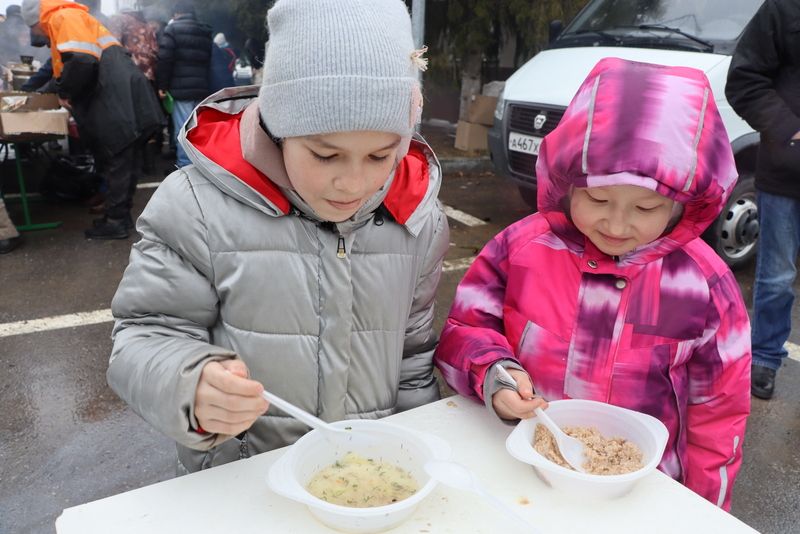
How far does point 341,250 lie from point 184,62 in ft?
20.9

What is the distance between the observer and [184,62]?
22.6 ft

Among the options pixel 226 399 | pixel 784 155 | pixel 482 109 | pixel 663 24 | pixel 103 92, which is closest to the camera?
pixel 226 399

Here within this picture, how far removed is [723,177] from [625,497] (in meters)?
0.70

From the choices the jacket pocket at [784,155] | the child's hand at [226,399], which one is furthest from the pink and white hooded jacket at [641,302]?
the jacket pocket at [784,155]

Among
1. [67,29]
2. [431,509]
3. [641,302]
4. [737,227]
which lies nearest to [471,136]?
[737,227]

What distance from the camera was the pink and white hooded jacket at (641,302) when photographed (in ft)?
4.33

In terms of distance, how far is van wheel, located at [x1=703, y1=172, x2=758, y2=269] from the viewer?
15.4 ft

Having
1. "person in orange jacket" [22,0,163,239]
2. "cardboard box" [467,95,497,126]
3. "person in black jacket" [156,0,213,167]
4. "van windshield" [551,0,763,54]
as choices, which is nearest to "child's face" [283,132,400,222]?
"van windshield" [551,0,763,54]

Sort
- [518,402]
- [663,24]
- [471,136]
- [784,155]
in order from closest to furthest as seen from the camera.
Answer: [518,402]
[784,155]
[663,24]
[471,136]

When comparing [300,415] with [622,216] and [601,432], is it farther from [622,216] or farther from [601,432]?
[622,216]

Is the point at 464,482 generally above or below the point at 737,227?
above

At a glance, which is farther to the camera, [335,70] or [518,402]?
[518,402]

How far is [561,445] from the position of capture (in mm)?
1197

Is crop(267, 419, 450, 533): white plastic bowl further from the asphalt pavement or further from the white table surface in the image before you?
the asphalt pavement
